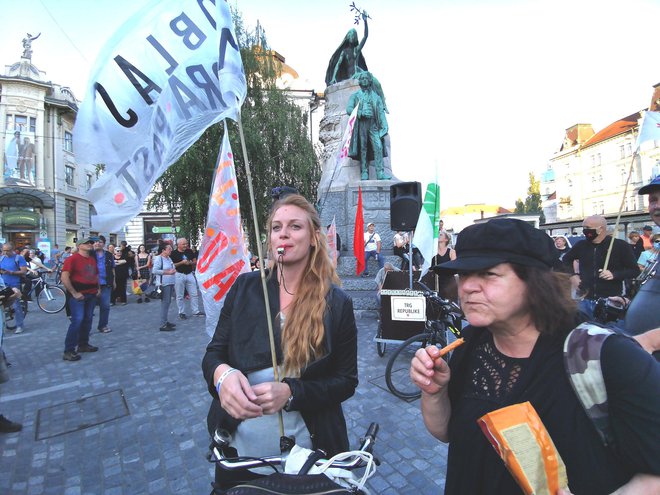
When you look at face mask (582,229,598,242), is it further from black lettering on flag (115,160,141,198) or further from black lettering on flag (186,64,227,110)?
black lettering on flag (115,160,141,198)

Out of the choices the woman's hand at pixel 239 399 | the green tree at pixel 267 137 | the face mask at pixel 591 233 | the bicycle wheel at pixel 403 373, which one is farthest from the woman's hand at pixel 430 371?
the green tree at pixel 267 137

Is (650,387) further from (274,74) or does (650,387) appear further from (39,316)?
(274,74)

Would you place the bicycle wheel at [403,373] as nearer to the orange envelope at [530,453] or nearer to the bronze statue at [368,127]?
the orange envelope at [530,453]

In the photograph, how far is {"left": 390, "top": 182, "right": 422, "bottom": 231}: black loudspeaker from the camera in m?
7.19

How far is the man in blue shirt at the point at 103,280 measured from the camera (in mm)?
8109

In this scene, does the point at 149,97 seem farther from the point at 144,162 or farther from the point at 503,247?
the point at 503,247

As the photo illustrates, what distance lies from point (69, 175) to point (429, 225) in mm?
43546

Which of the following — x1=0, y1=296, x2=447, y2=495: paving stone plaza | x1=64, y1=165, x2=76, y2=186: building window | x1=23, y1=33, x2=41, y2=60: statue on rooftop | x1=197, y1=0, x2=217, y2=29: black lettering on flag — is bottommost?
x1=0, y1=296, x2=447, y2=495: paving stone plaza

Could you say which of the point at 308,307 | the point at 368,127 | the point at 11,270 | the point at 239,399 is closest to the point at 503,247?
the point at 308,307

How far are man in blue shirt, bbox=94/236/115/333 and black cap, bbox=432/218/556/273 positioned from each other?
304 inches

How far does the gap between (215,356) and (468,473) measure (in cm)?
117

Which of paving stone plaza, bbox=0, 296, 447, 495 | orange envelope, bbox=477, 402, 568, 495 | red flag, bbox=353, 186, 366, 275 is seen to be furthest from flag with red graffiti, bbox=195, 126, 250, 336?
red flag, bbox=353, 186, 366, 275

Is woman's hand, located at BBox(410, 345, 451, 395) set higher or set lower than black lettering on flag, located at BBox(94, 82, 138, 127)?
lower

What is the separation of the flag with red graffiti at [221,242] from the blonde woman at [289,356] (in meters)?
0.96
